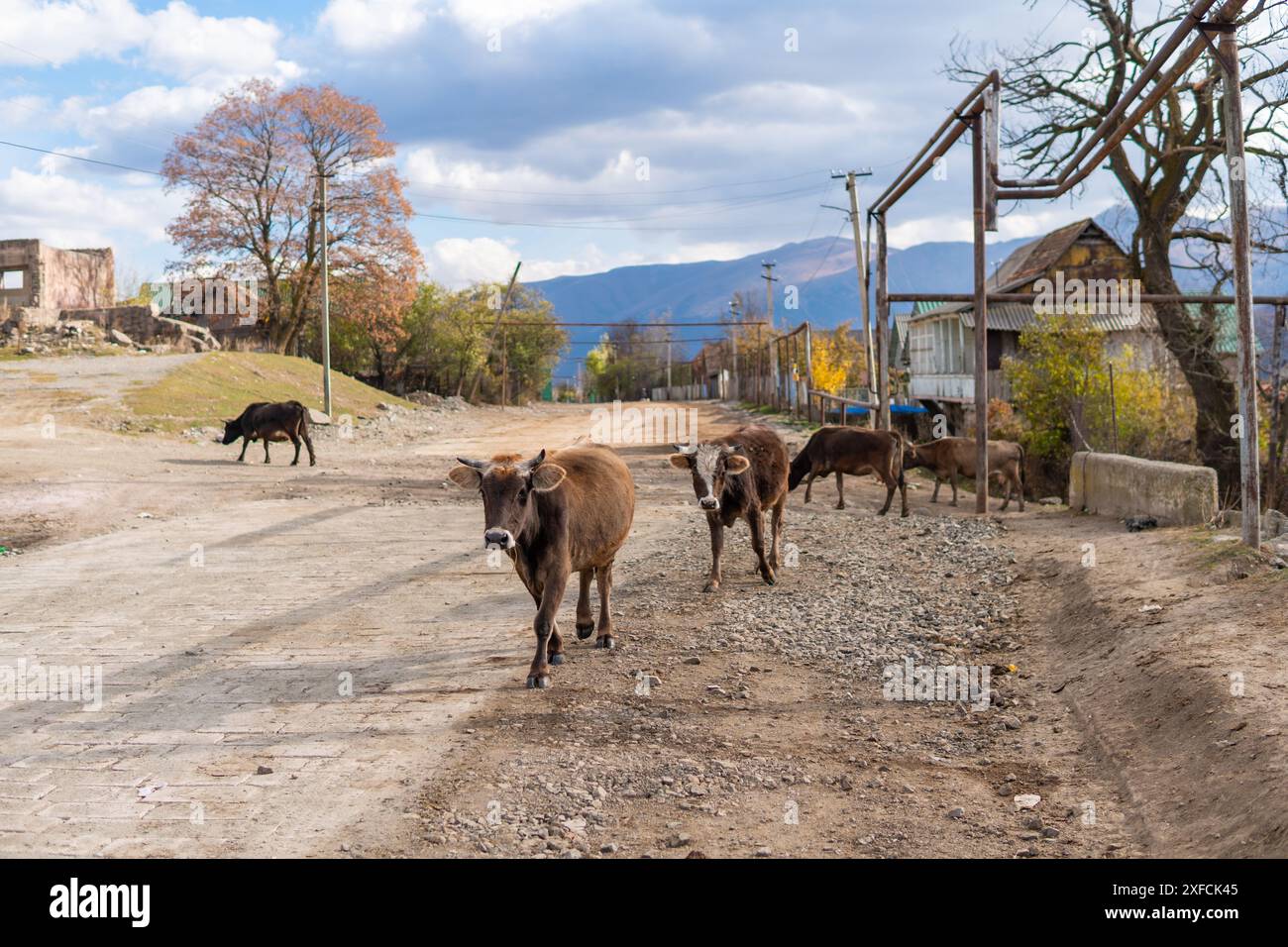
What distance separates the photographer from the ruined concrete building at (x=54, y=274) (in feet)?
155

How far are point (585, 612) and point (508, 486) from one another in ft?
5.81

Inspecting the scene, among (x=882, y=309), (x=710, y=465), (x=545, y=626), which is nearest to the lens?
(x=545, y=626)

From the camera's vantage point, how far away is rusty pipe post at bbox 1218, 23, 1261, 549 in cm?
955

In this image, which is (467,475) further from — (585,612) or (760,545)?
(760,545)

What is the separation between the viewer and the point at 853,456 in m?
17.5

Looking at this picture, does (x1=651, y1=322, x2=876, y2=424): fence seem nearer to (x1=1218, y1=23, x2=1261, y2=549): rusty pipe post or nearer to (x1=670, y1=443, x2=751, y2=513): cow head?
(x1=670, y1=443, x2=751, y2=513): cow head

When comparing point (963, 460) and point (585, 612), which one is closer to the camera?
point (585, 612)

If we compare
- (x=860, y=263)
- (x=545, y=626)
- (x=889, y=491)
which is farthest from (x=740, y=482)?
(x=860, y=263)

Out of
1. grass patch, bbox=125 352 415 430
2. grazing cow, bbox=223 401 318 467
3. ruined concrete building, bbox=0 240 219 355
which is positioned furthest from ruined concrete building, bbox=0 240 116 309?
grazing cow, bbox=223 401 318 467

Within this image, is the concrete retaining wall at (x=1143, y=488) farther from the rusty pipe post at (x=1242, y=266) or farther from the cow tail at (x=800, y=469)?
the cow tail at (x=800, y=469)

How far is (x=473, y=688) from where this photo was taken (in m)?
7.25

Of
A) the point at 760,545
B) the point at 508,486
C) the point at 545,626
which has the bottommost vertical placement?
the point at 545,626

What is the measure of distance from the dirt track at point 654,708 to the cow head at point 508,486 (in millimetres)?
1087
